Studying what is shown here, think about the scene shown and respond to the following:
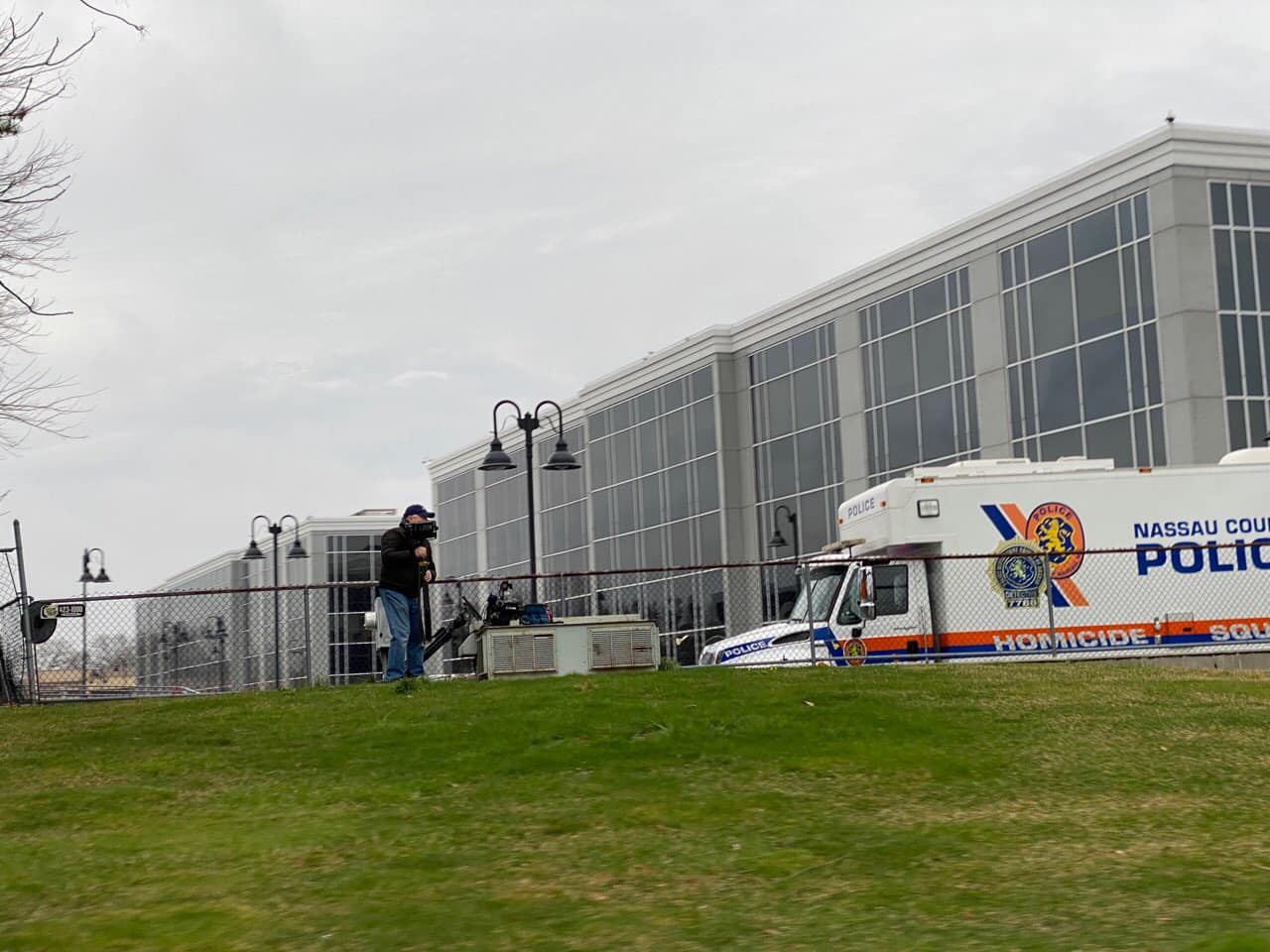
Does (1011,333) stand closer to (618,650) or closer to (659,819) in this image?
(618,650)

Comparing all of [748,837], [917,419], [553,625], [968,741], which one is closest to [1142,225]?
[917,419]

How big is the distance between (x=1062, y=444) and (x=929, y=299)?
7667mm

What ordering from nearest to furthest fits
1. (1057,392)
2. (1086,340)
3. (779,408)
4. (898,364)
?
1. (1086,340)
2. (1057,392)
3. (898,364)
4. (779,408)

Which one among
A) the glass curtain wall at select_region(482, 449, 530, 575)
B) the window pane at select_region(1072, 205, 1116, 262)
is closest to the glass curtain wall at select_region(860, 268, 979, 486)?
the window pane at select_region(1072, 205, 1116, 262)

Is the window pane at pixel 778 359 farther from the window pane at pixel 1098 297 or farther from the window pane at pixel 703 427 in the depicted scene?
the window pane at pixel 1098 297

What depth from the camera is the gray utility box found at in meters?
18.2

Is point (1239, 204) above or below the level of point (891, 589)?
above

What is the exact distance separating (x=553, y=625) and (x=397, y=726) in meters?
5.47

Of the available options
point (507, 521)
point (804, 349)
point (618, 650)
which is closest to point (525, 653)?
point (618, 650)

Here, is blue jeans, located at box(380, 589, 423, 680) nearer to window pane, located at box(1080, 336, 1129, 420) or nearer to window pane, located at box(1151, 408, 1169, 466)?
window pane, located at box(1151, 408, 1169, 466)

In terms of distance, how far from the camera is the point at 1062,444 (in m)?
40.2

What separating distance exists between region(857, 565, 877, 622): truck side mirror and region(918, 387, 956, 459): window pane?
2268 cm

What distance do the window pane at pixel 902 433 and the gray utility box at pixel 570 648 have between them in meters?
28.2

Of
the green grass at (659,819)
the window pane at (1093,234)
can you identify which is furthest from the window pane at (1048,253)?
the green grass at (659,819)
